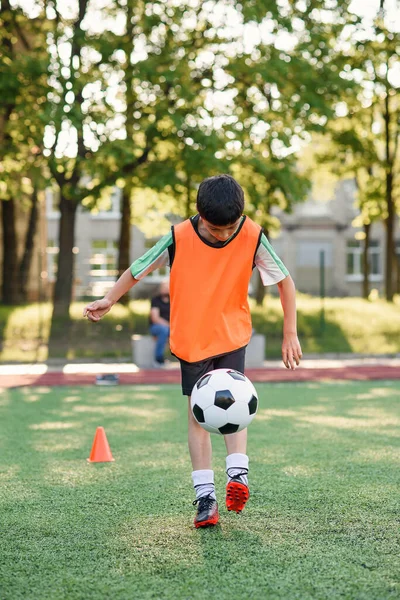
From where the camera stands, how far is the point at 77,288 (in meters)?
18.5

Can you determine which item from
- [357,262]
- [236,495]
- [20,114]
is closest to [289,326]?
[236,495]

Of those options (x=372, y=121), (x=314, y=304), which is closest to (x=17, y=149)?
(x=314, y=304)

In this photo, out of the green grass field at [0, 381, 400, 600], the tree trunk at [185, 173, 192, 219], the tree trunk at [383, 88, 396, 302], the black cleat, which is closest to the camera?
the green grass field at [0, 381, 400, 600]

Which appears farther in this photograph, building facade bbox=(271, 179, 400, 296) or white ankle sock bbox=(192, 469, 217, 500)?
building facade bbox=(271, 179, 400, 296)

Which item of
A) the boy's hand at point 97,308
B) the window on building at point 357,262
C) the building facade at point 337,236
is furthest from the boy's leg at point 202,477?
the window on building at point 357,262

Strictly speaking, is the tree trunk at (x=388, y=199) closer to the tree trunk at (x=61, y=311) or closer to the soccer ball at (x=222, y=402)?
the tree trunk at (x=61, y=311)

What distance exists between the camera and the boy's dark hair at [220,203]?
4.40 metres

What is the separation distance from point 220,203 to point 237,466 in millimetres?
1361

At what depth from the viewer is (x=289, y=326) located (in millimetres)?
4898

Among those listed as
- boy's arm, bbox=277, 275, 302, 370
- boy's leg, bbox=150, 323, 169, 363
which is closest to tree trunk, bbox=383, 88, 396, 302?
boy's leg, bbox=150, 323, 169, 363

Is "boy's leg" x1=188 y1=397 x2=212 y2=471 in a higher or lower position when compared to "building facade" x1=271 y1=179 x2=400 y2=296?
lower

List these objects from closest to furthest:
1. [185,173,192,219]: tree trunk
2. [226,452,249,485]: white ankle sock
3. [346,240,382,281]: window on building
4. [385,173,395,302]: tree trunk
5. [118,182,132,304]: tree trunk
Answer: [226,452,249,485]: white ankle sock < [185,173,192,219]: tree trunk < [118,182,132,304]: tree trunk < [385,173,395,302]: tree trunk < [346,240,382,281]: window on building

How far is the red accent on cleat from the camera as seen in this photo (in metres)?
4.62

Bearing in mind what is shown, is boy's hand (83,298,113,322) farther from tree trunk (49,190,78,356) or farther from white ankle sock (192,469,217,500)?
tree trunk (49,190,78,356)
